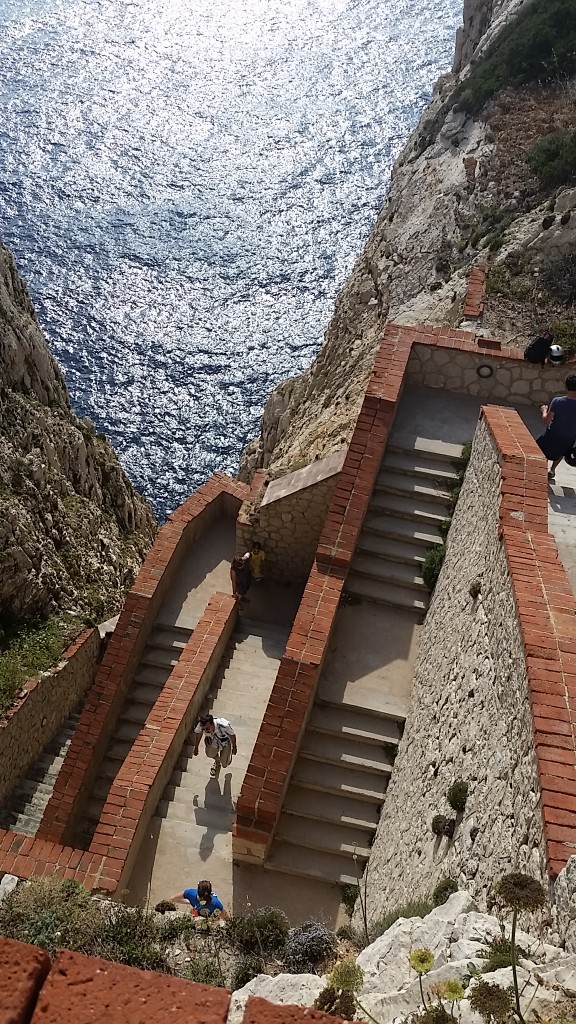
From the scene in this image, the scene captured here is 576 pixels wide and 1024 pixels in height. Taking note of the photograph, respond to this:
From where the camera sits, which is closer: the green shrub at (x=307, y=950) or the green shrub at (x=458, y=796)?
the green shrub at (x=307, y=950)

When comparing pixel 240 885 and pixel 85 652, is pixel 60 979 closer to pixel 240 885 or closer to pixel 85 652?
pixel 240 885

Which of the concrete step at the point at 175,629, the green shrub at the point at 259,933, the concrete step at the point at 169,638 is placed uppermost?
the concrete step at the point at 175,629

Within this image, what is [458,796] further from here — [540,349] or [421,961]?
[540,349]

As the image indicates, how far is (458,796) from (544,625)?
161cm

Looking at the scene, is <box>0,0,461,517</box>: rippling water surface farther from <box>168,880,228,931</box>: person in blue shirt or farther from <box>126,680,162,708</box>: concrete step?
<box>168,880,228,931</box>: person in blue shirt

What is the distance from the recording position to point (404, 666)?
1030cm

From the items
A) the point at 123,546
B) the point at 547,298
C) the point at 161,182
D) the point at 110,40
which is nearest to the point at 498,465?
the point at 547,298

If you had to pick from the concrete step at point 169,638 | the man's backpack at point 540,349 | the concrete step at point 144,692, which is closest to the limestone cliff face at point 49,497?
the concrete step at point 169,638

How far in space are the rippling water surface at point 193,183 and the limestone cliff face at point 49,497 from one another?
63.2 feet

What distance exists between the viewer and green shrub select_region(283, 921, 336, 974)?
5.44 meters

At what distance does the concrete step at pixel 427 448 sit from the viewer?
11875 mm

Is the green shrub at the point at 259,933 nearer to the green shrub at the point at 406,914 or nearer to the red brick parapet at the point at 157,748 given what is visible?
the green shrub at the point at 406,914

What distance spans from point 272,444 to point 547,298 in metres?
8.88

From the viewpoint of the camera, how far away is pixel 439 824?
6676 mm
